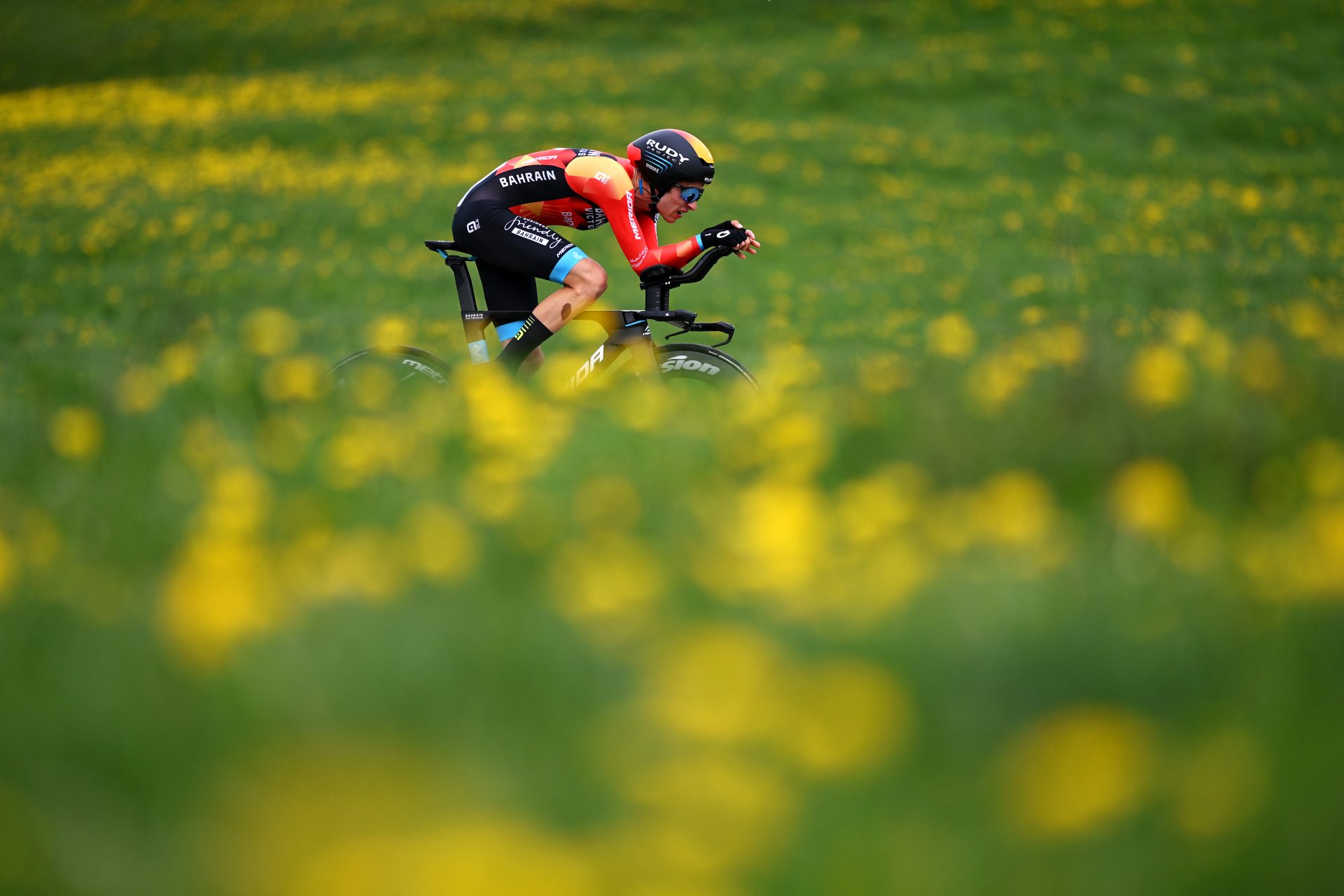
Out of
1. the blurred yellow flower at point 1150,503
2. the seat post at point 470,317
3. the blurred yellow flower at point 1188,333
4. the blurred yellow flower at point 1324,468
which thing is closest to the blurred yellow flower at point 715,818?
the blurred yellow flower at point 1150,503

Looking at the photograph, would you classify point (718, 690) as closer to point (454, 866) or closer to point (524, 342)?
point (454, 866)

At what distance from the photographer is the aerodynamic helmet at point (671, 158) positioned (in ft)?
21.6

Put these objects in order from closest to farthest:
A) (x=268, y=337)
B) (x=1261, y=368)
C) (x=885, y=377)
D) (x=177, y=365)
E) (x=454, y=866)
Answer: (x=454, y=866)
(x=1261, y=368)
(x=885, y=377)
(x=177, y=365)
(x=268, y=337)

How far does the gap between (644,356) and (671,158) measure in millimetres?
1176

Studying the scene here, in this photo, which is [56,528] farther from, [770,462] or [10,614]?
[770,462]

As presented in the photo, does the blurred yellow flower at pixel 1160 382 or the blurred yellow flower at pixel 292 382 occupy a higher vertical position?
the blurred yellow flower at pixel 292 382

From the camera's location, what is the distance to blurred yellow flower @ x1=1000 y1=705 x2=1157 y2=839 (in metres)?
1.58

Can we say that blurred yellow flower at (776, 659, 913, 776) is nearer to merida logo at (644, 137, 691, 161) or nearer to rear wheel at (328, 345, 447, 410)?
rear wheel at (328, 345, 447, 410)

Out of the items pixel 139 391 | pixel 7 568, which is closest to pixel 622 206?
pixel 139 391

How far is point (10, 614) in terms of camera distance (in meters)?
2.57

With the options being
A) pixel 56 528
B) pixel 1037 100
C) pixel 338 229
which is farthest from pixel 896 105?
pixel 56 528

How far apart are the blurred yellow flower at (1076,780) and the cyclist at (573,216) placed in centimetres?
490

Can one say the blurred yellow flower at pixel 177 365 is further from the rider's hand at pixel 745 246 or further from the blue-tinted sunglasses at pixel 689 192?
the rider's hand at pixel 745 246

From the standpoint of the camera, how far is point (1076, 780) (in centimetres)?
162
